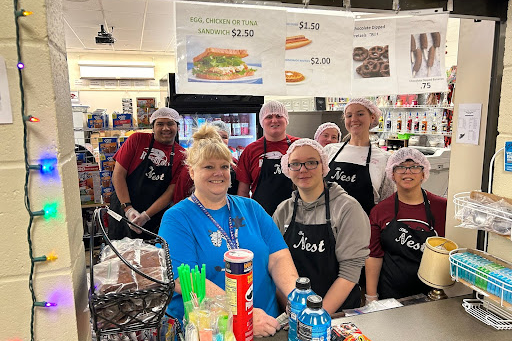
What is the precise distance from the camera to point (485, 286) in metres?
1.38

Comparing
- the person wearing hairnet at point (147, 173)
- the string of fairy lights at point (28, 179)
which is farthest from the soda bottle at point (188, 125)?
the string of fairy lights at point (28, 179)

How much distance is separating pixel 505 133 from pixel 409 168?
2.72ft

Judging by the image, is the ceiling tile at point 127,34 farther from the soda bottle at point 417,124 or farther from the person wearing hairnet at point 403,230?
the person wearing hairnet at point 403,230

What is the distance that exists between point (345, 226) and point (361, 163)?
982mm

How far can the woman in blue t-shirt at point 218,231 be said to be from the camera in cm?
160

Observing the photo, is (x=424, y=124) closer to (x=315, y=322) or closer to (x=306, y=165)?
(x=306, y=165)

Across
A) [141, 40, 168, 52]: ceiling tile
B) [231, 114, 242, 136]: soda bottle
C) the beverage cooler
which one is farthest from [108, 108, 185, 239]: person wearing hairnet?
[141, 40, 168, 52]: ceiling tile

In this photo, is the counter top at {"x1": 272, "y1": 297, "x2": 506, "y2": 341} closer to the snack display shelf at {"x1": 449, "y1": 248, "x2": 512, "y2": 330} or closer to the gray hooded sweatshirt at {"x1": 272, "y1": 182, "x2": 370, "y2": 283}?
the snack display shelf at {"x1": 449, "y1": 248, "x2": 512, "y2": 330}

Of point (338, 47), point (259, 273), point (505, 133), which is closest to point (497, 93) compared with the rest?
point (505, 133)

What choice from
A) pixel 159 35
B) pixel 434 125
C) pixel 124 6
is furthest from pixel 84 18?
pixel 434 125

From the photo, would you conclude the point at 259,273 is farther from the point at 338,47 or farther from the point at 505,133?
the point at 505,133

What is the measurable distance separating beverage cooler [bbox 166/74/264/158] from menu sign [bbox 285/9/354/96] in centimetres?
245

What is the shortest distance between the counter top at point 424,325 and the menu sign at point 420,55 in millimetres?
920

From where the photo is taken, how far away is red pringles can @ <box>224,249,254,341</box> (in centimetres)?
108
